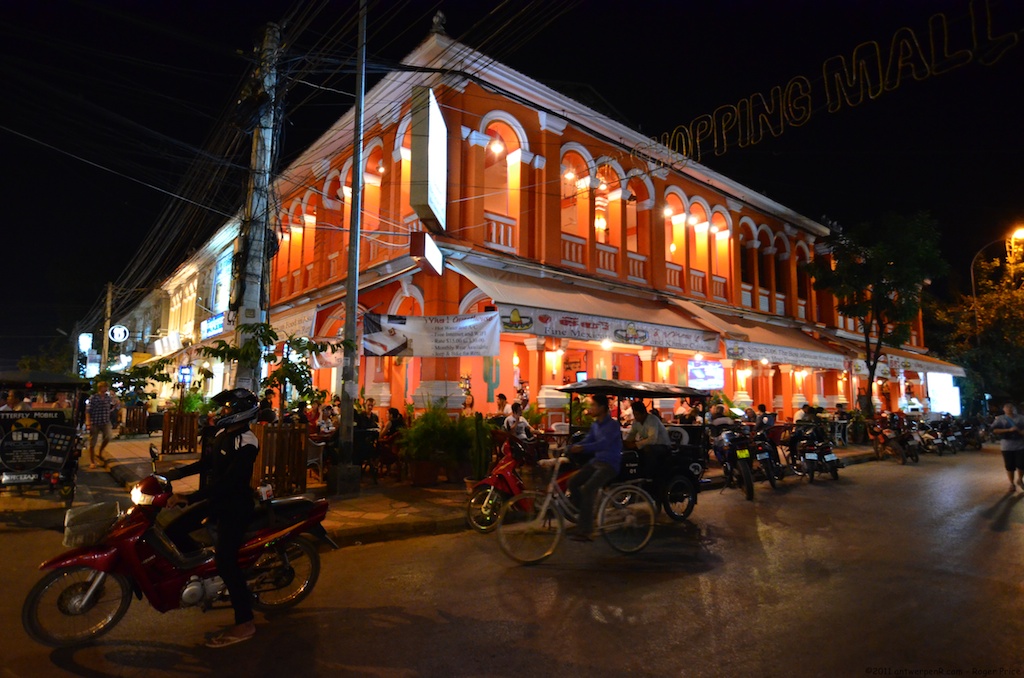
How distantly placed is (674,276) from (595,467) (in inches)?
551

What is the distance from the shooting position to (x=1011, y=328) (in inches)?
994

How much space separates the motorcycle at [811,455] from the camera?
1157cm

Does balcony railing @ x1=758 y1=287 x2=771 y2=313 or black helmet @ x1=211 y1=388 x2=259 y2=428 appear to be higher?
balcony railing @ x1=758 y1=287 x2=771 y2=313

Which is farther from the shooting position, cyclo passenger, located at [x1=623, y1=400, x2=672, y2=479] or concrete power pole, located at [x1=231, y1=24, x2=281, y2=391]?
concrete power pole, located at [x1=231, y1=24, x2=281, y2=391]

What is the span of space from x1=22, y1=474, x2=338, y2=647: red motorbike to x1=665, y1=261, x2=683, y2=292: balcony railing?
1609 centimetres

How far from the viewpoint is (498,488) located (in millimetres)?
6832

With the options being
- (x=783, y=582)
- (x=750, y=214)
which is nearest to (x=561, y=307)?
(x=783, y=582)

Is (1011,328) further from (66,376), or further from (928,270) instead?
(66,376)

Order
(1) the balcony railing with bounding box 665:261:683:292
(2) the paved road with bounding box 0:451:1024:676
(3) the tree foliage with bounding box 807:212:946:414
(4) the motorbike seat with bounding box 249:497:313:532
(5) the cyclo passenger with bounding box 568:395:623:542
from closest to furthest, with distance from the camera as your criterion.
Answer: (2) the paved road with bounding box 0:451:1024:676 → (4) the motorbike seat with bounding box 249:497:313:532 → (5) the cyclo passenger with bounding box 568:395:623:542 → (1) the balcony railing with bounding box 665:261:683:292 → (3) the tree foliage with bounding box 807:212:946:414

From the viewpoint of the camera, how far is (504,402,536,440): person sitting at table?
34.9 feet

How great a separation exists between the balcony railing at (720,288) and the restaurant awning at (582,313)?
11.6 feet

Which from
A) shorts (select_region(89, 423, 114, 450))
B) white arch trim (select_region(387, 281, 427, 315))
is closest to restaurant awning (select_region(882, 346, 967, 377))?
white arch trim (select_region(387, 281, 427, 315))

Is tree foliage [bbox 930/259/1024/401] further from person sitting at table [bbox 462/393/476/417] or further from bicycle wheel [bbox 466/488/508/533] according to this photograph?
bicycle wheel [bbox 466/488/508/533]

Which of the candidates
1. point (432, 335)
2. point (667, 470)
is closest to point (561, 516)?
point (667, 470)
